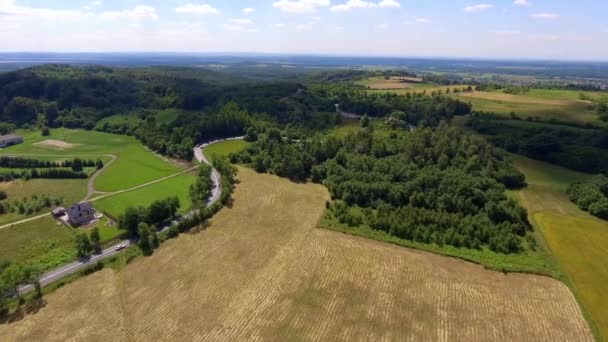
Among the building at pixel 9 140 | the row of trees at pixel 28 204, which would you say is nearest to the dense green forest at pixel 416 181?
the row of trees at pixel 28 204

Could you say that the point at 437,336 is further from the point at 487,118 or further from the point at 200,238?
the point at 487,118

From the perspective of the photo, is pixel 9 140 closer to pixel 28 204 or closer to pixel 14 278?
pixel 28 204

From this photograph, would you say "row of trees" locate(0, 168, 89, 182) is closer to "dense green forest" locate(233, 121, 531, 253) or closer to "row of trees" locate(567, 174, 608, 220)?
"dense green forest" locate(233, 121, 531, 253)

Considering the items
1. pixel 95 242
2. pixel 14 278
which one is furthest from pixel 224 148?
pixel 14 278

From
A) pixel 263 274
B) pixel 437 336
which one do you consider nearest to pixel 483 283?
pixel 437 336

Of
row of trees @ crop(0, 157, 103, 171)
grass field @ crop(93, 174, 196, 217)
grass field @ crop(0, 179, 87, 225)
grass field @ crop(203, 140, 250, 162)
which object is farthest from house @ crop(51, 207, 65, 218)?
grass field @ crop(203, 140, 250, 162)
